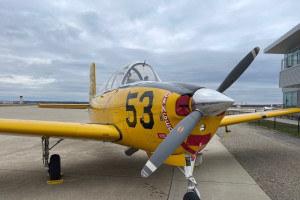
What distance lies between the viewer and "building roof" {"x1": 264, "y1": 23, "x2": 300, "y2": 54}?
66.6 ft

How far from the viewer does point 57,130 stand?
14.7 feet

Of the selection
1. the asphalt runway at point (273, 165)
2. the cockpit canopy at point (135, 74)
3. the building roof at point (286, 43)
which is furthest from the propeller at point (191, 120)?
the building roof at point (286, 43)

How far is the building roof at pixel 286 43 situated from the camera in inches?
799

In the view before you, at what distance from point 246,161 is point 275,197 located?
8.62 feet

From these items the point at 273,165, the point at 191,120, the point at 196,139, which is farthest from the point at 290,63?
the point at 191,120

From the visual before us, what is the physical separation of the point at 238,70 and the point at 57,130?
12.0ft

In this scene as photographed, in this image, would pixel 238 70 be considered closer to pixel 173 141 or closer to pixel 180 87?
pixel 180 87

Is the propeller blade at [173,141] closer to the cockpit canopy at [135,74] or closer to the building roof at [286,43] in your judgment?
the cockpit canopy at [135,74]

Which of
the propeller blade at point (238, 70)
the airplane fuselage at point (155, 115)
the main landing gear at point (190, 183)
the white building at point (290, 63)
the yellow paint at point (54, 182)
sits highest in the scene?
the white building at point (290, 63)

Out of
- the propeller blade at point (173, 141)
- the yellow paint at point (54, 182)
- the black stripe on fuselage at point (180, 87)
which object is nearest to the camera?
the propeller blade at point (173, 141)

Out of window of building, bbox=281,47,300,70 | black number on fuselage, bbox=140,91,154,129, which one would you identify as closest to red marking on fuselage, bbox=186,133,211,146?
black number on fuselage, bbox=140,91,154,129

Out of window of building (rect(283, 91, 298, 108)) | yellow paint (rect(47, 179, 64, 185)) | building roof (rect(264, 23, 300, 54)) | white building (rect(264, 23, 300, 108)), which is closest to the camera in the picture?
yellow paint (rect(47, 179, 64, 185))

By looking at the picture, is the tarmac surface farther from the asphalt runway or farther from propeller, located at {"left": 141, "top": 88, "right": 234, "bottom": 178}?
propeller, located at {"left": 141, "top": 88, "right": 234, "bottom": 178}

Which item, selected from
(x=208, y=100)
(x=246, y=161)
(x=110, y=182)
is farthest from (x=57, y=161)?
(x=246, y=161)
